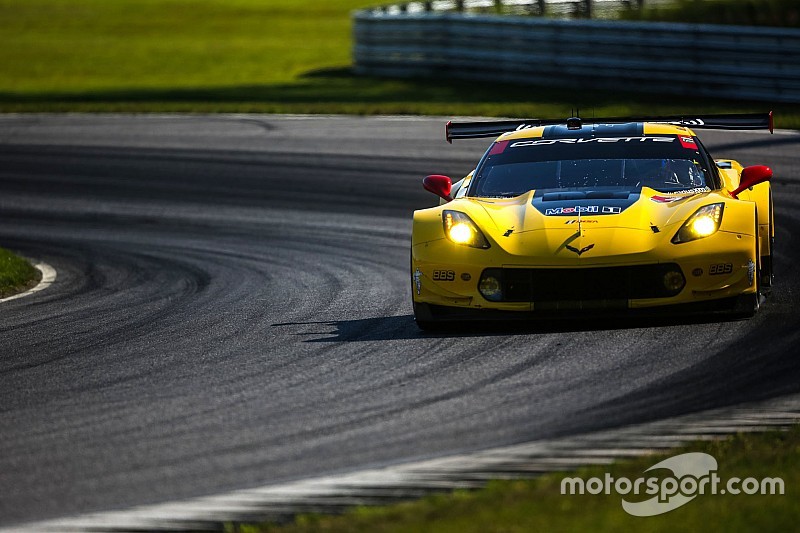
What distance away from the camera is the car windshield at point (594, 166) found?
30.2 ft

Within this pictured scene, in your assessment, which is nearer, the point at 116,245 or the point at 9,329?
the point at 9,329

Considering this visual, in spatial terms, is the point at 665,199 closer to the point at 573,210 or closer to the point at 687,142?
the point at 573,210

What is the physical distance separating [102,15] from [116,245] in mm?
43115

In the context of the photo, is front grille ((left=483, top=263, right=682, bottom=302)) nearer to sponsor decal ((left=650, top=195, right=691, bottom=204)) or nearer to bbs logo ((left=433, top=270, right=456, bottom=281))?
bbs logo ((left=433, top=270, right=456, bottom=281))

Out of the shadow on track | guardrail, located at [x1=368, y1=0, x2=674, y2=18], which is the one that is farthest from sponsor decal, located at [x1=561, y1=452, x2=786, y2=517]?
guardrail, located at [x1=368, y1=0, x2=674, y2=18]

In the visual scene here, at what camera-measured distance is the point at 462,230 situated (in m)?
8.59

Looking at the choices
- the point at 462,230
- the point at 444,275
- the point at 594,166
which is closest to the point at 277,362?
the point at 444,275

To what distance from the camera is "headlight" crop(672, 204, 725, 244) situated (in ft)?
27.0

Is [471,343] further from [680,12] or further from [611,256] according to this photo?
[680,12]

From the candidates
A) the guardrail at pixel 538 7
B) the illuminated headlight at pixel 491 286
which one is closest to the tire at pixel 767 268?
the illuminated headlight at pixel 491 286

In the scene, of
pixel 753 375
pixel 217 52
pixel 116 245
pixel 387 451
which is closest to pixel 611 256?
pixel 753 375

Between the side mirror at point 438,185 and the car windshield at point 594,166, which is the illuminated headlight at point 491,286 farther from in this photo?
the side mirror at point 438,185

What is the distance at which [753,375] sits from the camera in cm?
687

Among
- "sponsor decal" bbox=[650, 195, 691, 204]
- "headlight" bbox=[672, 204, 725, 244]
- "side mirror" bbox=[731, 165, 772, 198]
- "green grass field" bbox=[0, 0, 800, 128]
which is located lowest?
"green grass field" bbox=[0, 0, 800, 128]
